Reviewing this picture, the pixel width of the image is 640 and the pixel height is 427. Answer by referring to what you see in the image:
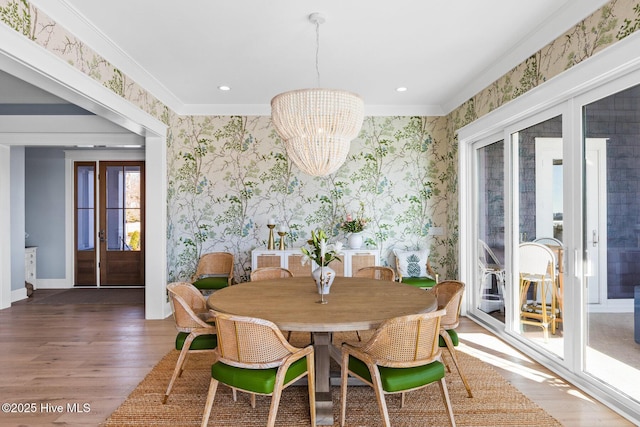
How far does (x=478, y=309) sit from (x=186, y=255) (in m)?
3.88

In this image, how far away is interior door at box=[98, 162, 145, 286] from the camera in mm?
6676

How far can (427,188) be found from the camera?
5.21 m

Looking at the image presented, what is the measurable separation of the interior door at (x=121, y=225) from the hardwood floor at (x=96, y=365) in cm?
173

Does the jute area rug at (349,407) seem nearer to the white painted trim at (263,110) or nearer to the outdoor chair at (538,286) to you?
the outdoor chair at (538,286)

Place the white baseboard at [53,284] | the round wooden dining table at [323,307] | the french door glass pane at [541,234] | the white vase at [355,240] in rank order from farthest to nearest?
the white baseboard at [53,284], the white vase at [355,240], the french door glass pane at [541,234], the round wooden dining table at [323,307]

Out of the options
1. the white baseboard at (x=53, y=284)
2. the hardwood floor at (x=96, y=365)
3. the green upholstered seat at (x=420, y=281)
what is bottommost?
the hardwood floor at (x=96, y=365)

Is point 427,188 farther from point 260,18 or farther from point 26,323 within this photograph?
point 26,323

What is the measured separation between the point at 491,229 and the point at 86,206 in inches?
261

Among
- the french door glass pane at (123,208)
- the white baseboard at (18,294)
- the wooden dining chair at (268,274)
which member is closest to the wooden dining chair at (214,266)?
the wooden dining chair at (268,274)

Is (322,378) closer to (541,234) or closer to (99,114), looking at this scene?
(541,234)

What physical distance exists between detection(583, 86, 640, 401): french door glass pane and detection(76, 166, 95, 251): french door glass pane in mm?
7235

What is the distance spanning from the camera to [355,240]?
16.1ft

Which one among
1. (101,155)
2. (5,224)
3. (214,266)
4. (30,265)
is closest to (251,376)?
(214,266)

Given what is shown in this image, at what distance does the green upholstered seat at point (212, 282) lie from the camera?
456 cm
